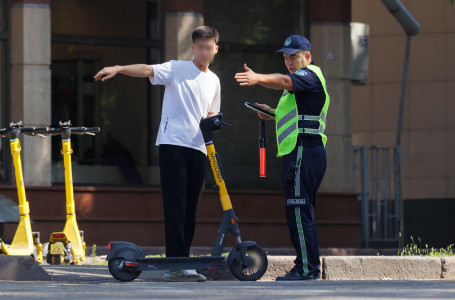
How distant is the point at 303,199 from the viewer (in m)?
9.30

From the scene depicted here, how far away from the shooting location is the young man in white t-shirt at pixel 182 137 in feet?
30.1

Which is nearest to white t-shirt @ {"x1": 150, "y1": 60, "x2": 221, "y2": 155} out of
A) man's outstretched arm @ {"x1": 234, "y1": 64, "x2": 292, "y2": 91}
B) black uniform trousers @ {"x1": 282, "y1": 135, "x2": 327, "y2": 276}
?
man's outstretched arm @ {"x1": 234, "y1": 64, "x2": 292, "y2": 91}

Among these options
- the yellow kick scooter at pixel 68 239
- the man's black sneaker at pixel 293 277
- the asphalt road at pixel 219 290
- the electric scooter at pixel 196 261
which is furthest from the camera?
the yellow kick scooter at pixel 68 239

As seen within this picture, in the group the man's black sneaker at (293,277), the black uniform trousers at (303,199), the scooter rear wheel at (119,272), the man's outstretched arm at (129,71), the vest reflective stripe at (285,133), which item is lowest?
the man's black sneaker at (293,277)

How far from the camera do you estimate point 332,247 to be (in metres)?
16.2

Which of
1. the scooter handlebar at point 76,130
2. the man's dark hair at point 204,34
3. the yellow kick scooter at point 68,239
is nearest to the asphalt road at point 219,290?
the man's dark hair at point 204,34

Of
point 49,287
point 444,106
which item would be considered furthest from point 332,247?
point 49,287

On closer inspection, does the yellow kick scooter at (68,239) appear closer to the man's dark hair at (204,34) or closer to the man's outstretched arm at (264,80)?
the man's dark hair at (204,34)

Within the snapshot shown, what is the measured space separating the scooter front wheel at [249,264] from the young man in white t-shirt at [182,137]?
296 millimetres

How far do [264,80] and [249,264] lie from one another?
4.21 feet

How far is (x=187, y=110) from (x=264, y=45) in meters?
7.33

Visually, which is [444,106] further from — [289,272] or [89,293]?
[89,293]

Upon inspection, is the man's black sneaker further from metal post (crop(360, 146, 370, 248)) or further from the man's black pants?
metal post (crop(360, 146, 370, 248))

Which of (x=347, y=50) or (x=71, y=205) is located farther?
(x=347, y=50)
